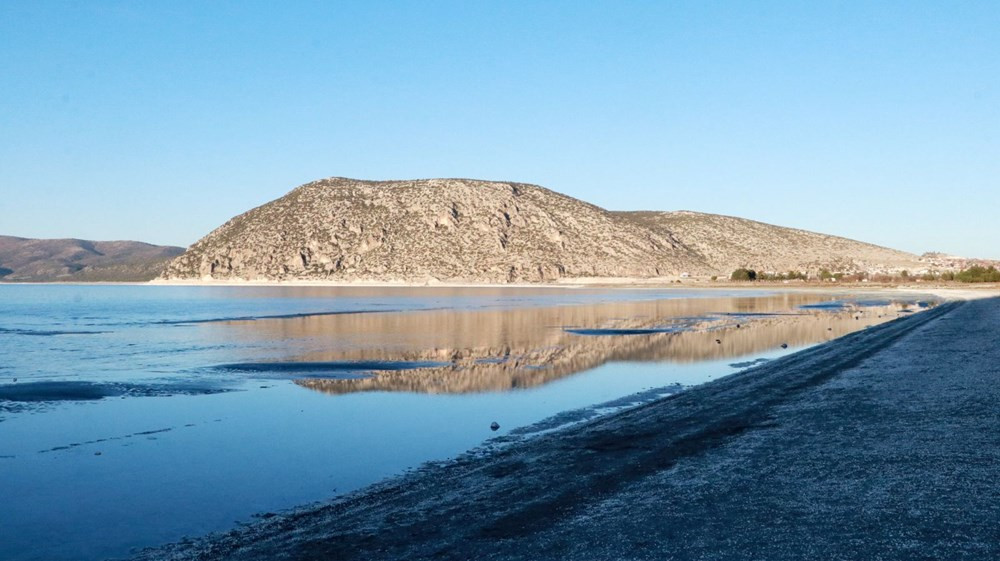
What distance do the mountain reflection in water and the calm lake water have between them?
159 millimetres

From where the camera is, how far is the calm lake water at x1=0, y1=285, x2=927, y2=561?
36.1 ft

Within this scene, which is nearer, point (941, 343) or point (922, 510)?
point (922, 510)

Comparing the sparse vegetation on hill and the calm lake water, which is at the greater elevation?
the sparse vegetation on hill

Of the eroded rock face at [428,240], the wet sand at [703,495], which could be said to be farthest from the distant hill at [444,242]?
the wet sand at [703,495]

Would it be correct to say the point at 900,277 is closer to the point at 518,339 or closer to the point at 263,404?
the point at 518,339

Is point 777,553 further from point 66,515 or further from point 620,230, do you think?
point 620,230

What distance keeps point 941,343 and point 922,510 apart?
22.8 m

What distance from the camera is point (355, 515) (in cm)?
970

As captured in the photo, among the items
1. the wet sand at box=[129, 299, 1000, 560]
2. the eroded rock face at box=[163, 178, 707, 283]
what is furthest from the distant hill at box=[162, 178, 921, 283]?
the wet sand at box=[129, 299, 1000, 560]

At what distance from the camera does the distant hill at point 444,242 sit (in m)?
165

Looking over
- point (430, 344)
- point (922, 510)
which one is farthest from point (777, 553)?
point (430, 344)

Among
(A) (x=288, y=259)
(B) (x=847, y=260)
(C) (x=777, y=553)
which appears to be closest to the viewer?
(C) (x=777, y=553)

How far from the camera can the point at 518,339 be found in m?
37.5

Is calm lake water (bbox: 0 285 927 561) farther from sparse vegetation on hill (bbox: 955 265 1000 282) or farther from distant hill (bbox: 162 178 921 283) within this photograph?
distant hill (bbox: 162 178 921 283)
